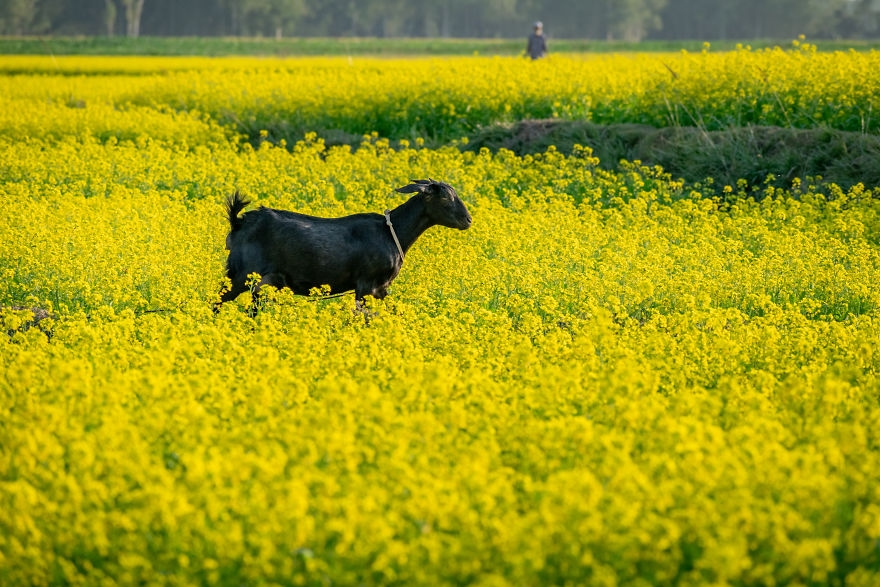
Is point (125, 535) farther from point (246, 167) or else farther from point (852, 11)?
point (852, 11)

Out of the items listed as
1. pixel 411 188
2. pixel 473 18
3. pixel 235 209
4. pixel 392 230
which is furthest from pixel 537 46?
pixel 473 18

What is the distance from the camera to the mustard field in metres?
4.26

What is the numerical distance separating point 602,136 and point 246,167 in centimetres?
531

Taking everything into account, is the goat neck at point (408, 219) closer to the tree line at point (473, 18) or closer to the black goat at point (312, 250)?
the black goat at point (312, 250)

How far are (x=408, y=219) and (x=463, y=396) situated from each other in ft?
7.73

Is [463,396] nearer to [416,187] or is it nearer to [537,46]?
[416,187]

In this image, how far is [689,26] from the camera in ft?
354

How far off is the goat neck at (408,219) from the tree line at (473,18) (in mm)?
88134

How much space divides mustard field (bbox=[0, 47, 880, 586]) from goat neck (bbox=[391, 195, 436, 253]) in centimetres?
73

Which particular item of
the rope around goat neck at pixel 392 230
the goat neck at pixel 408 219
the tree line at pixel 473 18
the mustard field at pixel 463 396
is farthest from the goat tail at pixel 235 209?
the tree line at pixel 473 18

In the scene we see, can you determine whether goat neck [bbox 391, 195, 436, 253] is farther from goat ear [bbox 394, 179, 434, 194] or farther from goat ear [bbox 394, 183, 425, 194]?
goat ear [bbox 394, 183, 425, 194]

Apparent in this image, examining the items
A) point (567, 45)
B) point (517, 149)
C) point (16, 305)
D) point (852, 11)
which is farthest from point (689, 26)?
point (16, 305)

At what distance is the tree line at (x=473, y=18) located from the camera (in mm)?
98062

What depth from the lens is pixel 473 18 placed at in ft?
376
